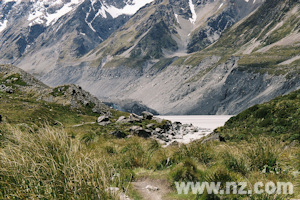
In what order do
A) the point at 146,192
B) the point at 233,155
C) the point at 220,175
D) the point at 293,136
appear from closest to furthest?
the point at 220,175
the point at 146,192
the point at 233,155
the point at 293,136

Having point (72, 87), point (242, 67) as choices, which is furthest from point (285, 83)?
point (72, 87)

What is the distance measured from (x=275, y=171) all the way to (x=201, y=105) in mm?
191237

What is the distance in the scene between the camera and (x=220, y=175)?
6914 mm

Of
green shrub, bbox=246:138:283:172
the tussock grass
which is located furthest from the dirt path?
green shrub, bbox=246:138:283:172

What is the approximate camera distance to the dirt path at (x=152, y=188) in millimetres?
7337

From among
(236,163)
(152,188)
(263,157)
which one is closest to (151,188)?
(152,188)

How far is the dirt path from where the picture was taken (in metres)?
7.34

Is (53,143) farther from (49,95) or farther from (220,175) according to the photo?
(49,95)

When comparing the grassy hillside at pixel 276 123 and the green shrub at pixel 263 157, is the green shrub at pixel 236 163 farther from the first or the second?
the grassy hillside at pixel 276 123

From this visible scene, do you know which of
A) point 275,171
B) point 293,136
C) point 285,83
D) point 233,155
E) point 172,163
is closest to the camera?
point 275,171

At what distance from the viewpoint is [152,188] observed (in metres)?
7.95

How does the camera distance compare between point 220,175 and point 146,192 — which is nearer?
point 220,175

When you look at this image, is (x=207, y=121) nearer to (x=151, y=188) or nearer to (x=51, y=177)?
(x=151, y=188)

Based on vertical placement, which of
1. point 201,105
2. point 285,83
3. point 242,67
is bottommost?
point 201,105
